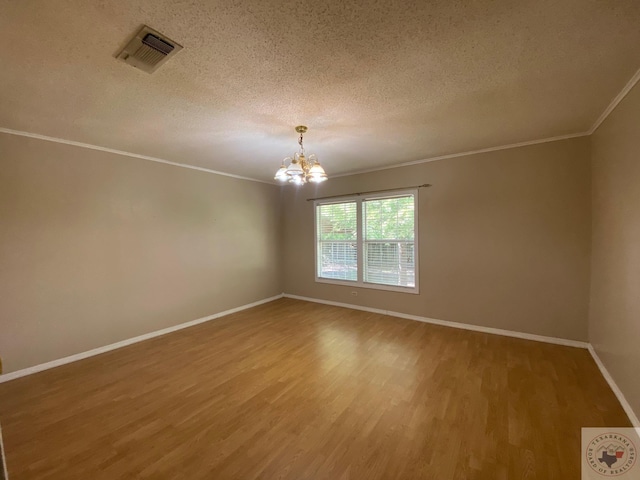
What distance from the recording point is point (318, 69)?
1797 millimetres

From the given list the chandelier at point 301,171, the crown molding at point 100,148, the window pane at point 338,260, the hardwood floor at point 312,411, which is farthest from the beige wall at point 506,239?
the crown molding at point 100,148

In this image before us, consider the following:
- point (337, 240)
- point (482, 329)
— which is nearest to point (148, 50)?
point (337, 240)

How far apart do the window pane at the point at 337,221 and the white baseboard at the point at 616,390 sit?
3.36 meters

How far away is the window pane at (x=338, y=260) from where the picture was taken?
5.00 meters

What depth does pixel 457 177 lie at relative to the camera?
3881 mm

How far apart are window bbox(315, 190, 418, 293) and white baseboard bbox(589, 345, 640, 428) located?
2066mm

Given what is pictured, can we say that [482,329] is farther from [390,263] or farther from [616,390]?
[390,263]

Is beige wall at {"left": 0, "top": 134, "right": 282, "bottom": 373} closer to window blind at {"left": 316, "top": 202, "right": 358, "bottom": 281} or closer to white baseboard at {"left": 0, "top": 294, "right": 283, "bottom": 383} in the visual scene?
white baseboard at {"left": 0, "top": 294, "right": 283, "bottom": 383}

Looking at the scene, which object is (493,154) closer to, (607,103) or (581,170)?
(581,170)

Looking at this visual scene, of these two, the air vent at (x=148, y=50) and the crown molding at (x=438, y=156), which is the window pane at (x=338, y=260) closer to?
the crown molding at (x=438, y=156)

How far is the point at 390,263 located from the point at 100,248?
4.20 m

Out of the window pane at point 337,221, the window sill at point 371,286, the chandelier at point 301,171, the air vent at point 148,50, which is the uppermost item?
the air vent at point 148,50

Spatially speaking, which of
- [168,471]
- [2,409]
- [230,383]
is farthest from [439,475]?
[2,409]

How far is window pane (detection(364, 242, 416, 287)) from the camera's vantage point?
172 inches
